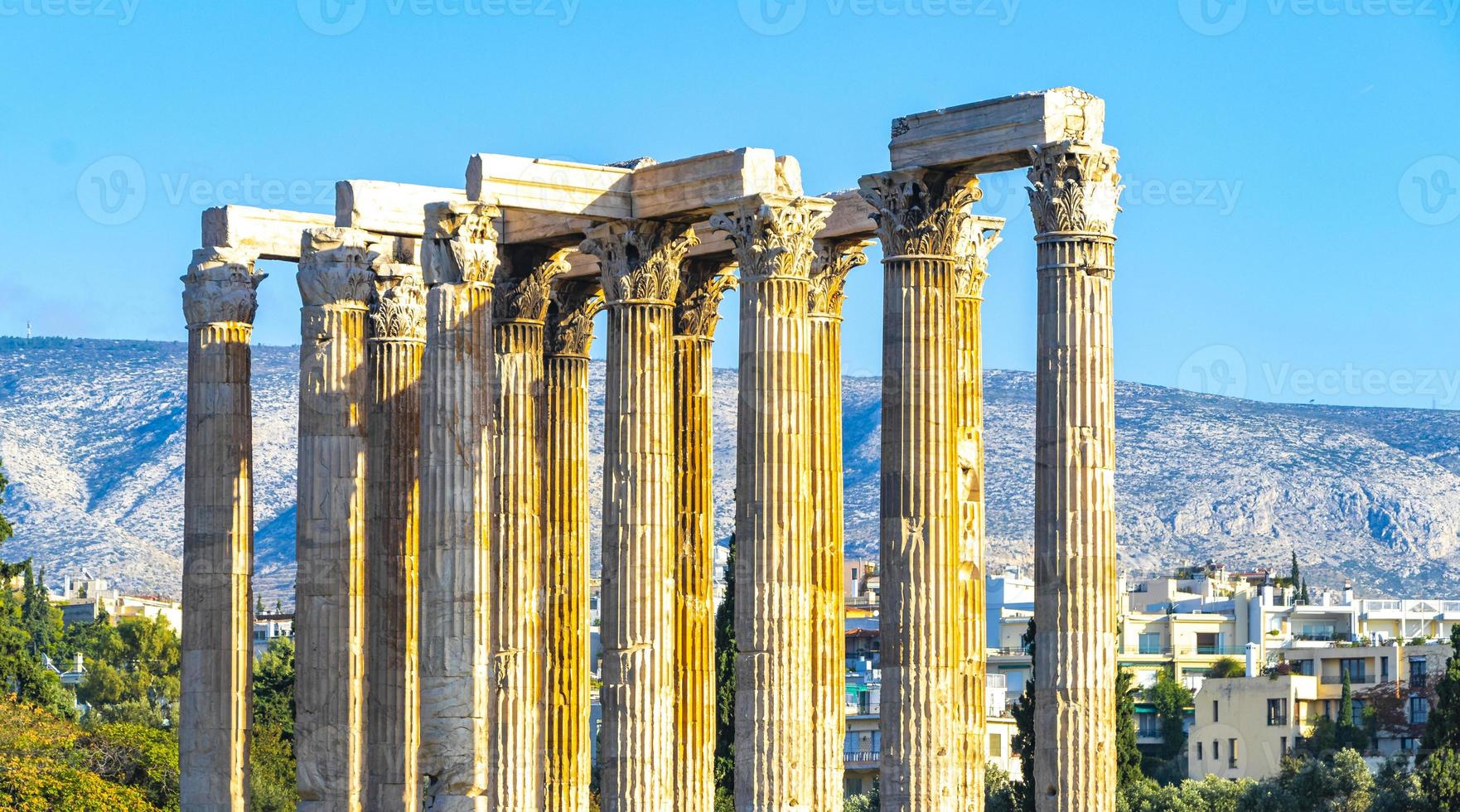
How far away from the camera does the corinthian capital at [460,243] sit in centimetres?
6059

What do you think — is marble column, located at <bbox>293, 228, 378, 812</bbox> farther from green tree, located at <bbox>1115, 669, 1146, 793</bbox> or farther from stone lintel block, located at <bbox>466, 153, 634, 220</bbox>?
green tree, located at <bbox>1115, 669, 1146, 793</bbox>

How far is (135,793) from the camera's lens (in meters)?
87.4

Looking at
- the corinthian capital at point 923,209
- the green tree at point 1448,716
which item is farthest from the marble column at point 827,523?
the green tree at point 1448,716

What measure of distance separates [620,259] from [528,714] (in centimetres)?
964

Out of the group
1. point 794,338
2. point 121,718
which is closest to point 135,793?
point 794,338

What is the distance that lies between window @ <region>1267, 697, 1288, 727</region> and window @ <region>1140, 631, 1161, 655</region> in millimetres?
37750

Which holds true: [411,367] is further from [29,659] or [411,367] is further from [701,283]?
[29,659]

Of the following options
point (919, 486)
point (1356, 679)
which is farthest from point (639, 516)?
point (1356, 679)

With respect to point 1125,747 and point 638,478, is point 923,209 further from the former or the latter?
point 1125,747

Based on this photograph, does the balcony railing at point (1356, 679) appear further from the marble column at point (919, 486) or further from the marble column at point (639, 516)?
the marble column at point (919, 486)

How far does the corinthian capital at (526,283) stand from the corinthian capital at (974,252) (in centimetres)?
917

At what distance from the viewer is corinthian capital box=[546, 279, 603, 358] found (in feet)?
224

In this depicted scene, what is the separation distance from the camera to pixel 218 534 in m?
66.9

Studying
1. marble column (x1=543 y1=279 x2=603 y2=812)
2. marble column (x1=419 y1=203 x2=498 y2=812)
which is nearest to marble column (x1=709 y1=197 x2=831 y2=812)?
marble column (x1=419 y1=203 x2=498 y2=812)
